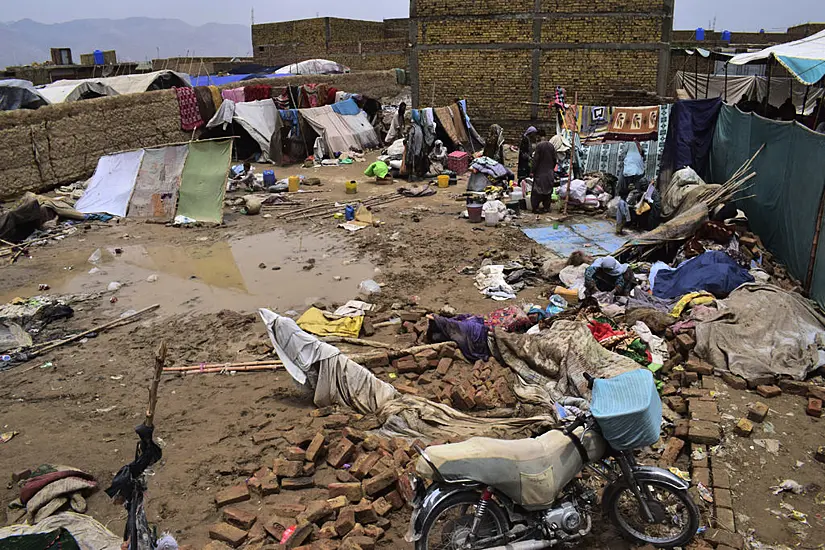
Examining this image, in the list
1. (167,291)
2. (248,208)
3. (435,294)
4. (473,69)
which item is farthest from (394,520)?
(473,69)

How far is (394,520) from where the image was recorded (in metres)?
4.01

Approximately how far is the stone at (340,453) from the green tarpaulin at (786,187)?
17.4 ft

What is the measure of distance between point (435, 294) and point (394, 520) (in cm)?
426

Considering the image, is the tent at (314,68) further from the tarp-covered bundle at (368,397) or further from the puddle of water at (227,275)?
the tarp-covered bundle at (368,397)

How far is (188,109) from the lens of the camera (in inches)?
706

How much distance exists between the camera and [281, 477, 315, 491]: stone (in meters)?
4.31

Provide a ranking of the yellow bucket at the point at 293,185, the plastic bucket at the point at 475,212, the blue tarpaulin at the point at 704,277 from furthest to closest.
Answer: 1. the yellow bucket at the point at 293,185
2. the plastic bucket at the point at 475,212
3. the blue tarpaulin at the point at 704,277

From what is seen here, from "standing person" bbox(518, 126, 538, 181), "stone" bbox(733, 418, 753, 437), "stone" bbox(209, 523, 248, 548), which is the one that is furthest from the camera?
"standing person" bbox(518, 126, 538, 181)

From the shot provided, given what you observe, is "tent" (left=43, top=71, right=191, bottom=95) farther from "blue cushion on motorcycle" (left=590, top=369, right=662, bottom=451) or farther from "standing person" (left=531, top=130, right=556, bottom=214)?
"blue cushion on motorcycle" (left=590, top=369, right=662, bottom=451)

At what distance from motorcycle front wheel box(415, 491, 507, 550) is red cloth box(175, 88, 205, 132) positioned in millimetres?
16893

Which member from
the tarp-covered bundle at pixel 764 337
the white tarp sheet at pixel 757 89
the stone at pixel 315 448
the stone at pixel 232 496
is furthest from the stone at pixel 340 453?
the white tarp sheet at pixel 757 89

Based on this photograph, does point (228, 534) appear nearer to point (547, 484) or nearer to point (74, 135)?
point (547, 484)

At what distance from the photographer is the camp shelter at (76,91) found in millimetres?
18172

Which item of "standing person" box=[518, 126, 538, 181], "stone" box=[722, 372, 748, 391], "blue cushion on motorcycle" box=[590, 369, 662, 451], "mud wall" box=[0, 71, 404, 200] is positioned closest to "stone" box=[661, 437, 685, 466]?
"stone" box=[722, 372, 748, 391]
